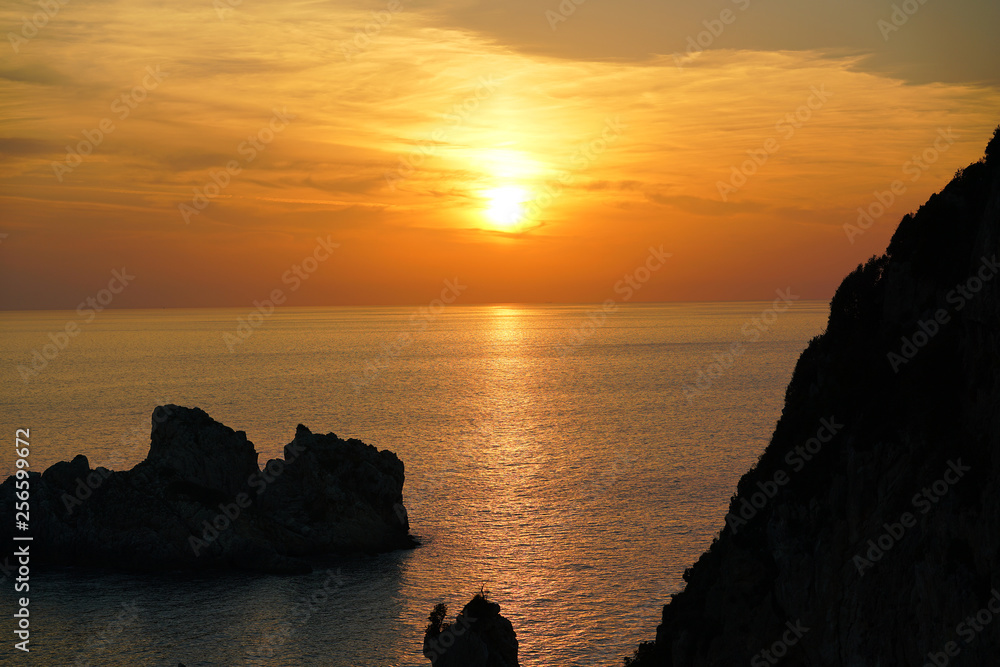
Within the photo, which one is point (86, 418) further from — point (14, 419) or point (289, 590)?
point (289, 590)

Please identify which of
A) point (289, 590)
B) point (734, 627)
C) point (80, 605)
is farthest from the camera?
point (289, 590)

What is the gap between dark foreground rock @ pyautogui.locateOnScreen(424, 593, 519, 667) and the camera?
130 ft

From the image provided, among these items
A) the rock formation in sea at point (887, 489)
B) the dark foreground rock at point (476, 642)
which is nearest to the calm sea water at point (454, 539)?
the dark foreground rock at point (476, 642)

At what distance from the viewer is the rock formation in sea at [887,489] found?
2239 centimetres

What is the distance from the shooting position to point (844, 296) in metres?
32.0

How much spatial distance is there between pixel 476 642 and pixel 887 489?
2289cm

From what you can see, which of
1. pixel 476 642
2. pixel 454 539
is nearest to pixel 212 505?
pixel 454 539

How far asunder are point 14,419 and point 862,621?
14225 cm

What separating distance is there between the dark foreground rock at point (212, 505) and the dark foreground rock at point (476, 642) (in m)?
28.8

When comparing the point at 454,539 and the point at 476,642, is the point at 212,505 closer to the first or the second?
the point at 454,539

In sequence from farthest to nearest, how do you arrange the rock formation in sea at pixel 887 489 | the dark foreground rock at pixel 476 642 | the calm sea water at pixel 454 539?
1. the calm sea water at pixel 454 539
2. the dark foreground rock at pixel 476 642
3. the rock formation in sea at pixel 887 489

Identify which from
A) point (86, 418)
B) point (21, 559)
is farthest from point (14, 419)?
point (21, 559)

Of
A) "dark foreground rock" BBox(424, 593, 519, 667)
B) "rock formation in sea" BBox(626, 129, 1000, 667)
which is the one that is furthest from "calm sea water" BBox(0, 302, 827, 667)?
"rock formation in sea" BBox(626, 129, 1000, 667)

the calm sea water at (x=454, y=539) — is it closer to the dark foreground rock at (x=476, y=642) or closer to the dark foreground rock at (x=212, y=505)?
the dark foreground rock at (x=212, y=505)
